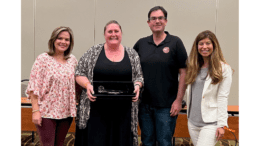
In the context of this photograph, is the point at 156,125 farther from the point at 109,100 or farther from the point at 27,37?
the point at 27,37

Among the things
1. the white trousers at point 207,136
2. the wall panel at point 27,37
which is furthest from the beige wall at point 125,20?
the white trousers at point 207,136

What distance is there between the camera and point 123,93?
137 cm

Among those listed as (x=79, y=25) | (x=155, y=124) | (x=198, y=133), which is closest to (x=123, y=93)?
(x=155, y=124)

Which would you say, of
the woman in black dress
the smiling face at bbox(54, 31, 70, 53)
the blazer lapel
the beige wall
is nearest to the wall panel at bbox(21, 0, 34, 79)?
the beige wall

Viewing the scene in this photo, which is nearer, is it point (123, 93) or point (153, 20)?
point (123, 93)

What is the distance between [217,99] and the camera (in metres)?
1.39

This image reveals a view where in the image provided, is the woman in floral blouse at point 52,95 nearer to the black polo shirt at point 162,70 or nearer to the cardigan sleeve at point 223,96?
the black polo shirt at point 162,70

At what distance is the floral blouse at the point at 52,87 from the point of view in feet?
4.76

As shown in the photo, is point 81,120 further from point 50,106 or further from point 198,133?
point 198,133

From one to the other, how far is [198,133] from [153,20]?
1.13 m

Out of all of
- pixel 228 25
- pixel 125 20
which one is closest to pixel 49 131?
pixel 125 20

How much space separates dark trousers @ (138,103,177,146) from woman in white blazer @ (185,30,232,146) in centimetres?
23

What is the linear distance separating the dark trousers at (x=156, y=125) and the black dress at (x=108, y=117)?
287 mm

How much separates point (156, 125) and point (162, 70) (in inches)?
21.8
